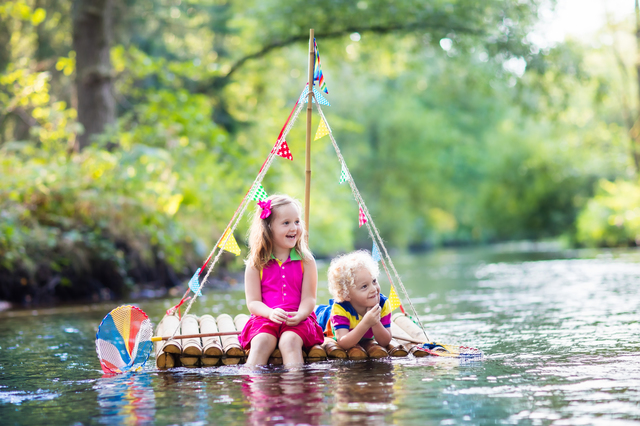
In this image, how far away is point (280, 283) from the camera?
5477mm

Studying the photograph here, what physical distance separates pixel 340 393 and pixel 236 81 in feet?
52.3

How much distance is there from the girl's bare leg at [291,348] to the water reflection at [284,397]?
249 mm

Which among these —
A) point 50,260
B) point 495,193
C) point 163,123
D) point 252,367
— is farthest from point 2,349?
point 495,193

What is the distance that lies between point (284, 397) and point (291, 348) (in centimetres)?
119

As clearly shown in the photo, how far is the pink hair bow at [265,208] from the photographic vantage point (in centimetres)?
546

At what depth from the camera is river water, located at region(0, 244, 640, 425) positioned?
3523 millimetres

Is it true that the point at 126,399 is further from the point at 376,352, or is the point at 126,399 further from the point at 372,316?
the point at 376,352

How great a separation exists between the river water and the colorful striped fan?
0.15 m

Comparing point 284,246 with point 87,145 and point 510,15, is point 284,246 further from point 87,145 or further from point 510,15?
point 510,15

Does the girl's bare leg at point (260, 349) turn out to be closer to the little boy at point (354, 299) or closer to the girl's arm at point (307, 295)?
the girl's arm at point (307, 295)

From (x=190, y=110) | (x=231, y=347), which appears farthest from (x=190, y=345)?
Result: (x=190, y=110)

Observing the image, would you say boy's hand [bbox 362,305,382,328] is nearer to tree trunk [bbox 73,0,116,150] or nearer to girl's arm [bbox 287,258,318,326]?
girl's arm [bbox 287,258,318,326]

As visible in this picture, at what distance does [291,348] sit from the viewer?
514 cm

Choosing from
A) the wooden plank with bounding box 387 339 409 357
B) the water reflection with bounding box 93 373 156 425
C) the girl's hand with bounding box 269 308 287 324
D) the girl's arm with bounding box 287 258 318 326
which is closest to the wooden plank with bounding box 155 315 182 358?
the water reflection with bounding box 93 373 156 425
